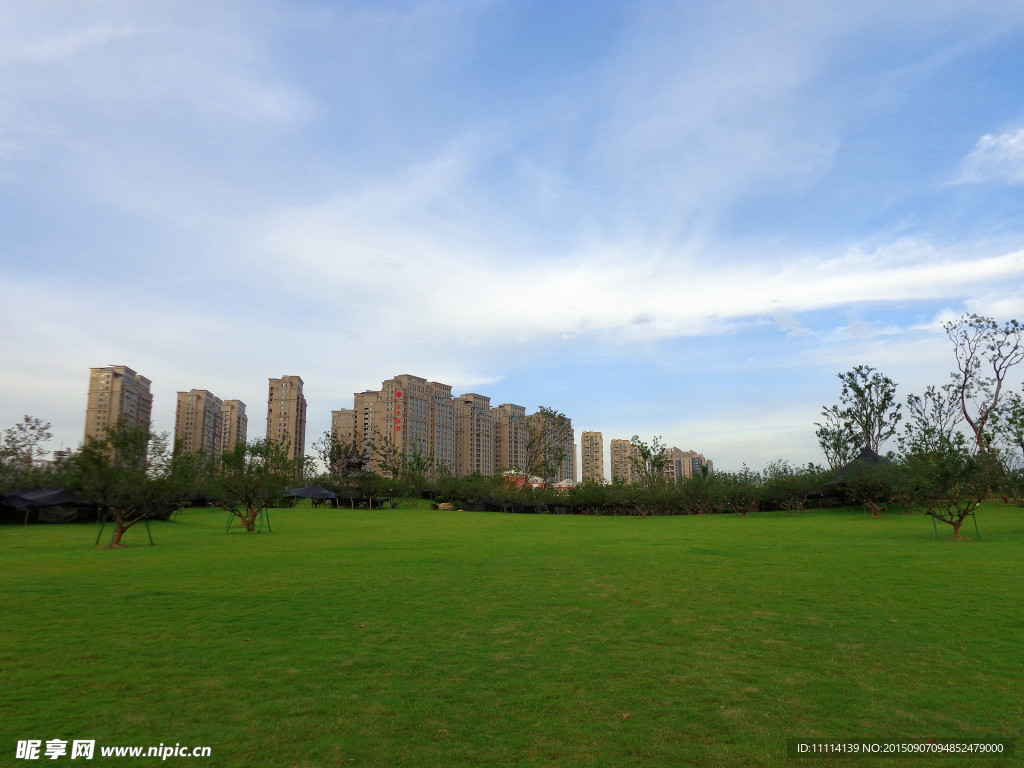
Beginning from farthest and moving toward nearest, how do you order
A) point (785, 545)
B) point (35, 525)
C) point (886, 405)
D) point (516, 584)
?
1. point (886, 405)
2. point (35, 525)
3. point (785, 545)
4. point (516, 584)

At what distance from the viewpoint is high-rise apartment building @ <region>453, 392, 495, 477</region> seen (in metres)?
115

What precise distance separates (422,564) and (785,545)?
37.2 ft

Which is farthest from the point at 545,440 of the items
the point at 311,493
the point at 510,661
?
the point at 510,661

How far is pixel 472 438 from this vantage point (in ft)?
386

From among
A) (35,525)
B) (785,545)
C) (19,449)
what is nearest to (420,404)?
(19,449)

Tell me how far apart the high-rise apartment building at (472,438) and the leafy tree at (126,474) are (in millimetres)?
93591

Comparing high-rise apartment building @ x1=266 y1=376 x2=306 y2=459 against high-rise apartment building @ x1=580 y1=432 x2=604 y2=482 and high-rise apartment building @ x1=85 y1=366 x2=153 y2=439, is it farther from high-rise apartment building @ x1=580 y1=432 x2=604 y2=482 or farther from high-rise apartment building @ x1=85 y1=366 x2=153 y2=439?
high-rise apartment building @ x1=580 y1=432 x2=604 y2=482

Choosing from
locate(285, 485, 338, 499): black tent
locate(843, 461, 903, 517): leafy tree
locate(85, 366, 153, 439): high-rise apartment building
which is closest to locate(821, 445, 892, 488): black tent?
locate(843, 461, 903, 517): leafy tree

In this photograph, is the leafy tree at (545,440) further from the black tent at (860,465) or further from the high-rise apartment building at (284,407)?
the high-rise apartment building at (284,407)

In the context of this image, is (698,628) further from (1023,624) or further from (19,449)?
(19,449)

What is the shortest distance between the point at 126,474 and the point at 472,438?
99.7m

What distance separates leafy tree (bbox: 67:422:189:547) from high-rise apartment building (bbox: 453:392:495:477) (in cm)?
9359

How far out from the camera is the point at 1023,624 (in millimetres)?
8008

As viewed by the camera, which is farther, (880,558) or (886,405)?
(886,405)
